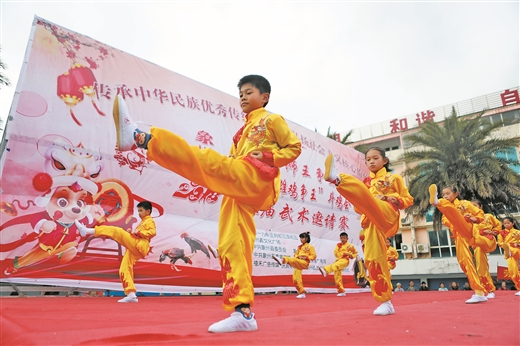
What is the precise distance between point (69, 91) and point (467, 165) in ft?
40.1

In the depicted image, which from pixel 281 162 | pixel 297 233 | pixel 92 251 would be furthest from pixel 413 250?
pixel 281 162

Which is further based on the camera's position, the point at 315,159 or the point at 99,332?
the point at 315,159

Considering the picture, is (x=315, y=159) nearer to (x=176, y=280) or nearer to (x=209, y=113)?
(x=209, y=113)

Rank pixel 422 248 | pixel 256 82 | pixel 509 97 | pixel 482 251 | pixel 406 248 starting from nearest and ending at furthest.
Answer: pixel 256 82, pixel 482 251, pixel 509 97, pixel 422 248, pixel 406 248

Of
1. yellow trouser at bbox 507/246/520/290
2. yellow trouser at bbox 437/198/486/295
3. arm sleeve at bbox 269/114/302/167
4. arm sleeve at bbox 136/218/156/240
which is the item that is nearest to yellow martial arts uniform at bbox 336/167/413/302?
arm sleeve at bbox 269/114/302/167

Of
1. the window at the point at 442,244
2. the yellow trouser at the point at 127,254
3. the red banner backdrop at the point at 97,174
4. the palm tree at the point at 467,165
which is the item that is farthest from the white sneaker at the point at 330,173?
the window at the point at 442,244

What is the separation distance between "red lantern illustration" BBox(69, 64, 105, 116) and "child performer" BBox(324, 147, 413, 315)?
516 cm

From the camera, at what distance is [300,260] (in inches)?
299

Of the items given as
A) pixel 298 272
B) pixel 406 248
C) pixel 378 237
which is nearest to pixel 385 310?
pixel 378 237

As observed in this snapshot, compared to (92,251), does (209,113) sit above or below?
above

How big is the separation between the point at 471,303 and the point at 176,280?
4811mm

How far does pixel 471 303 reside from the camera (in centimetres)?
437

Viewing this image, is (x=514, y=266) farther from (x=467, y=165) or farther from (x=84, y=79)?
(x=84, y=79)

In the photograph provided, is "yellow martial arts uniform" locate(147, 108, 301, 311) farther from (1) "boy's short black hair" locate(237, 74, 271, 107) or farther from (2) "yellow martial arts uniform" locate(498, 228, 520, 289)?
(2) "yellow martial arts uniform" locate(498, 228, 520, 289)
